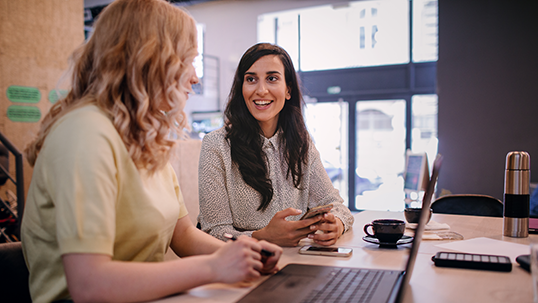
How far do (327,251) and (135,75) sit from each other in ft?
2.43

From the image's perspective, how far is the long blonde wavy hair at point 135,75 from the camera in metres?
0.91

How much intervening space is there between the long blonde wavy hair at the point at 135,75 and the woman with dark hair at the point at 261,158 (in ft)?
2.00

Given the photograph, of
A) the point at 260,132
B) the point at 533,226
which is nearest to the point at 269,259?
the point at 260,132

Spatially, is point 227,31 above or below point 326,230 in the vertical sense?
above

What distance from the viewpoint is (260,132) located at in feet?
6.03

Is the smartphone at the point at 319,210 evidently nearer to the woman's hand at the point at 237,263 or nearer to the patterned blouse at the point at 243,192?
the patterned blouse at the point at 243,192

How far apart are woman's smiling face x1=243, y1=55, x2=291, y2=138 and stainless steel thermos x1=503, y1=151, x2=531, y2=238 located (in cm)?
100

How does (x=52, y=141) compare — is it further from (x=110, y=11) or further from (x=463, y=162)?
(x=463, y=162)

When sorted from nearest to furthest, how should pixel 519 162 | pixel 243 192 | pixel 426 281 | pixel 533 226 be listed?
1. pixel 426 281
2. pixel 519 162
3. pixel 533 226
4. pixel 243 192

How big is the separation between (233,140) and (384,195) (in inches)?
246

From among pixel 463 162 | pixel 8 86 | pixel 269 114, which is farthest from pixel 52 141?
pixel 463 162

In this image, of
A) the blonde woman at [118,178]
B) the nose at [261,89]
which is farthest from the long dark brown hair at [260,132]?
the blonde woman at [118,178]

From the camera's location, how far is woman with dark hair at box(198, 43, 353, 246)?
1.59 meters

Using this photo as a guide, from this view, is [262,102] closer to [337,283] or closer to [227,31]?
[337,283]
